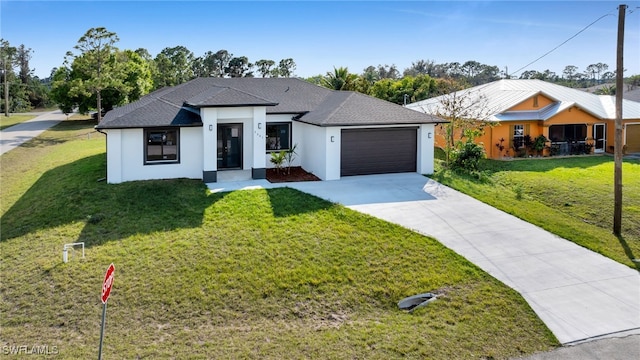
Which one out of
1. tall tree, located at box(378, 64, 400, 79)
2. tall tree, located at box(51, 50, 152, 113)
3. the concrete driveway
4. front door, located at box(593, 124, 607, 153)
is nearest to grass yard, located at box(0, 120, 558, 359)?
the concrete driveway

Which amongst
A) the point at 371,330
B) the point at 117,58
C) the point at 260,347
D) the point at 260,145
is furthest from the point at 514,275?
the point at 117,58

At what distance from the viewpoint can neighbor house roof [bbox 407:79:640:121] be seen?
26.6m

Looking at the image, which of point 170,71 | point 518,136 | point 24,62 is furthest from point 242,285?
point 24,62

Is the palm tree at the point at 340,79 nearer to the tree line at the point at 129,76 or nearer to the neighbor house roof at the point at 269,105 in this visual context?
the tree line at the point at 129,76

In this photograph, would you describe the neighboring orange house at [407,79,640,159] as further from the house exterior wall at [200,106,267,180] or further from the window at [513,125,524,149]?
the house exterior wall at [200,106,267,180]

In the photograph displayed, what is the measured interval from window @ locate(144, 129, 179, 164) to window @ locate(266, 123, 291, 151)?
445 centimetres

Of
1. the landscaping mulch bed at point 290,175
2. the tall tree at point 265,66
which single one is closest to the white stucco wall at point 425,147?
the landscaping mulch bed at point 290,175

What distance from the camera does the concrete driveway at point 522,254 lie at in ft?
29.2

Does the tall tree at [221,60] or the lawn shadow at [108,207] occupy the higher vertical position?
the tall tree at [221,60]

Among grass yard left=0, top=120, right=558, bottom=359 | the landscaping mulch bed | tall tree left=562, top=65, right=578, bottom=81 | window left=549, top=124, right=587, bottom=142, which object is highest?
tall tree left=562, top=65, right=578, bottom=81

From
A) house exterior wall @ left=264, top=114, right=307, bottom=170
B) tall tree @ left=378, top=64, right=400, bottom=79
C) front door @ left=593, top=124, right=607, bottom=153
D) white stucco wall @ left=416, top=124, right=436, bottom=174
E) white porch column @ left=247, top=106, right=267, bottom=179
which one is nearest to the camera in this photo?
white porch column @ left=247, top=106, right=267, bottom=179

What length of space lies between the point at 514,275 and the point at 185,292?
760cm

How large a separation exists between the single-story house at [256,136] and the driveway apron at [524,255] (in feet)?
6.70

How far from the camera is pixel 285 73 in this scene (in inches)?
2936
